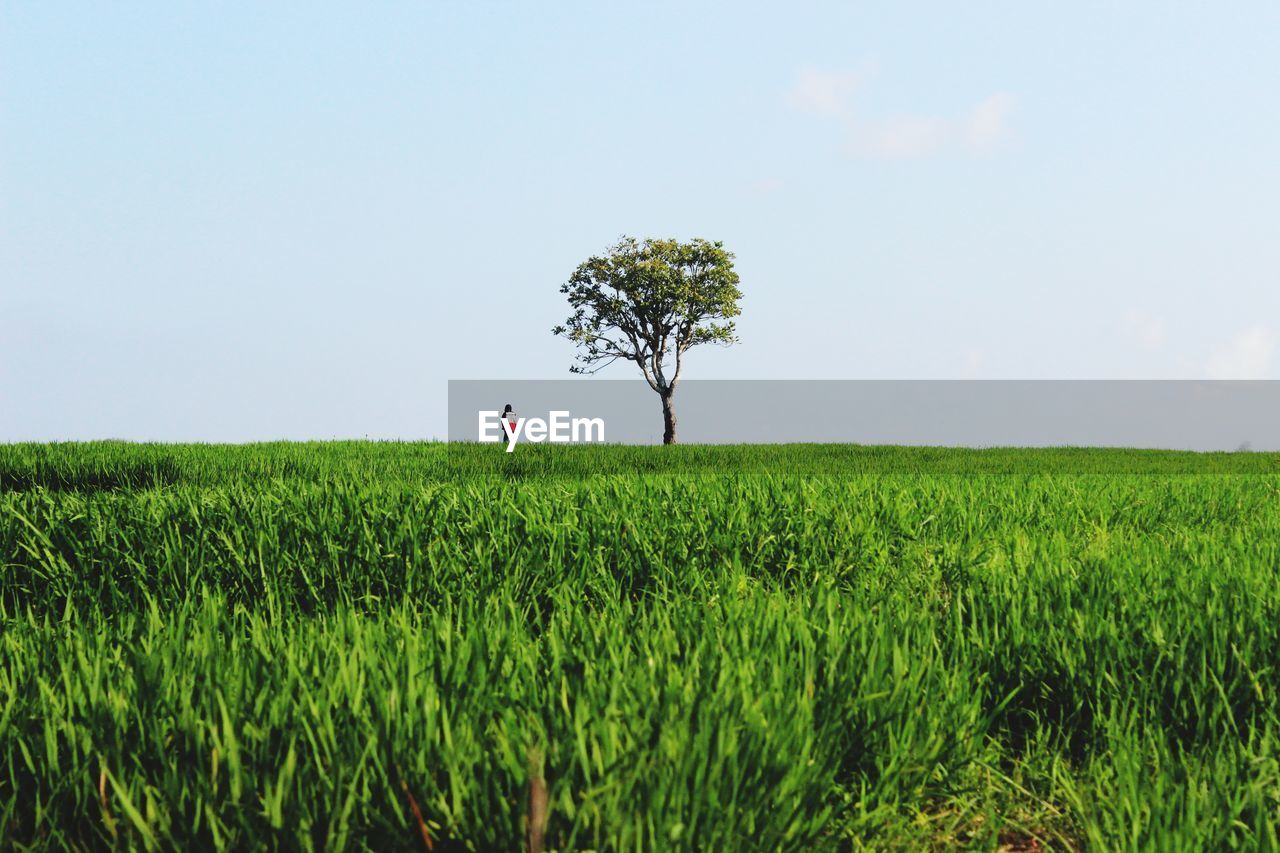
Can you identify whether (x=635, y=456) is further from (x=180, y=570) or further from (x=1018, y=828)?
(x=1018, y=828)

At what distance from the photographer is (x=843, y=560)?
5484 mm

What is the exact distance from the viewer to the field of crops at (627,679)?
2.07 metres

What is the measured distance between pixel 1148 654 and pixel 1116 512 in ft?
15.7

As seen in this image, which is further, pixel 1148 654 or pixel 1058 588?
pixel 1058 588

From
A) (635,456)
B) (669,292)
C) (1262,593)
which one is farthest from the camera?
(669,292)

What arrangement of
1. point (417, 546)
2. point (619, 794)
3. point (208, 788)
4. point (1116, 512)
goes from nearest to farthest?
point (619, 794)
point (208, 788)
point (417, 546)
point (1116, 512)

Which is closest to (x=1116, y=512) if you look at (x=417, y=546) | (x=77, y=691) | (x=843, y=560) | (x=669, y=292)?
(x=843, y=560)

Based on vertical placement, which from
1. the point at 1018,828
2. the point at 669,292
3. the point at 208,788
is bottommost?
the point at 1018,828

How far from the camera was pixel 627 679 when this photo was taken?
254 centimetres

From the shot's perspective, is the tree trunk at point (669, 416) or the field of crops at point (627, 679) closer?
the field of crops at point (627, 679)

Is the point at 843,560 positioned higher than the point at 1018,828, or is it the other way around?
the point at 843,560

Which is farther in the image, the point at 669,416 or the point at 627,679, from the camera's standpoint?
the point at 669,416

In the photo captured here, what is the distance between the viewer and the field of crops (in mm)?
2068

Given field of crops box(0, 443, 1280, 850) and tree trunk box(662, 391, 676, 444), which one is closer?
field of crops box(0, 443, 1280, 850)
